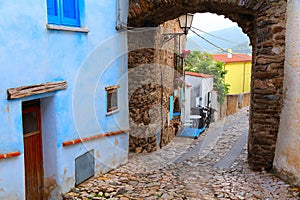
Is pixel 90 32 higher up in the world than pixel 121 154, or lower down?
higher up

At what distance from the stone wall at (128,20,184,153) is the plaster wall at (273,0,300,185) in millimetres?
3460

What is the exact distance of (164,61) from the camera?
32.0ft

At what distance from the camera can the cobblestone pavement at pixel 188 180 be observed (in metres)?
5.02

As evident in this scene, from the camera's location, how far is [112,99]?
6242 millimetres

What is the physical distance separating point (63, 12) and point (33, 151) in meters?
2.21

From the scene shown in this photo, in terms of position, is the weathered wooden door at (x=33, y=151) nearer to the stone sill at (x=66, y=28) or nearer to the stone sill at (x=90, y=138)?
the stone sill at (x=90, y=138)

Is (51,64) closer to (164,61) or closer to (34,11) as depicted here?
(34,11)

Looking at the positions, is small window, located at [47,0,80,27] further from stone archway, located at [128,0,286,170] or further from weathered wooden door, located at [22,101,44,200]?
stone archway, located at [128,0,286,170]

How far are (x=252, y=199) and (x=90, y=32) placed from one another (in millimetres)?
3939

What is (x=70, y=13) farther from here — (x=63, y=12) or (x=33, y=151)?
(x=33, y=151)

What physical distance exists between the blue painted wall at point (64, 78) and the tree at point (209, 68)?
15189mm

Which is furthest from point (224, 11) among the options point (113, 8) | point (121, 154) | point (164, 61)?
point (121, 154)

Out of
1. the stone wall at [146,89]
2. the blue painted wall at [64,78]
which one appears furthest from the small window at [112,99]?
the stone wall at [146,89]

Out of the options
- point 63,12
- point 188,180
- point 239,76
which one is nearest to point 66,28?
point 63,12
